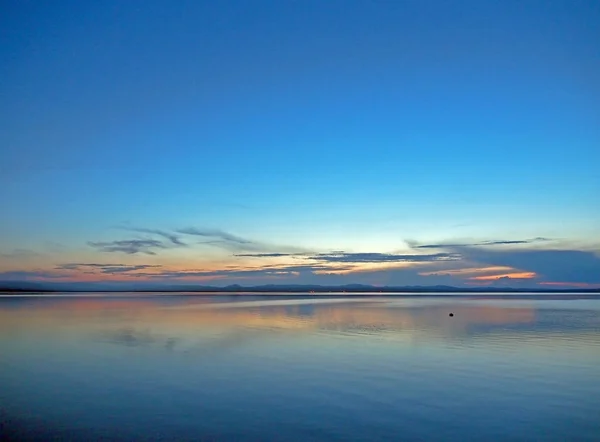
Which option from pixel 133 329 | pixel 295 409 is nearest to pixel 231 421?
pixel 295 409

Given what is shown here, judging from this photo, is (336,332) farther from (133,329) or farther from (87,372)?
(87,372)

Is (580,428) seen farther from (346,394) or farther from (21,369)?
(21,369)

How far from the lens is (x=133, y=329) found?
101 ft

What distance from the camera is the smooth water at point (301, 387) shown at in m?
10.8

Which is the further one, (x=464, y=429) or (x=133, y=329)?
(x=133, y=329)

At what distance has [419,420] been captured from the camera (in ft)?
37.6

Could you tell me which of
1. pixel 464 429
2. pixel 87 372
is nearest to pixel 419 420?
pixel 464 429

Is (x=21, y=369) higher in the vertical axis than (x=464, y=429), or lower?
higher

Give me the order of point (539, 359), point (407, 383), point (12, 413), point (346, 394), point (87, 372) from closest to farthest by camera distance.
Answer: point (12, 413)
point (346, 394)
point (407, 383)
point (87, 372)
point (539, 359)

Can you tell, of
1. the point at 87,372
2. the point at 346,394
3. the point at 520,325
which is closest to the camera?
the point at 346,394

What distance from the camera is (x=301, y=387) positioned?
1478 cm

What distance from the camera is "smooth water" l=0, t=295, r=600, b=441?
1077cm

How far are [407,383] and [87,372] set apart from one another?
33.5ft

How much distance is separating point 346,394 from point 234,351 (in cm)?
865
